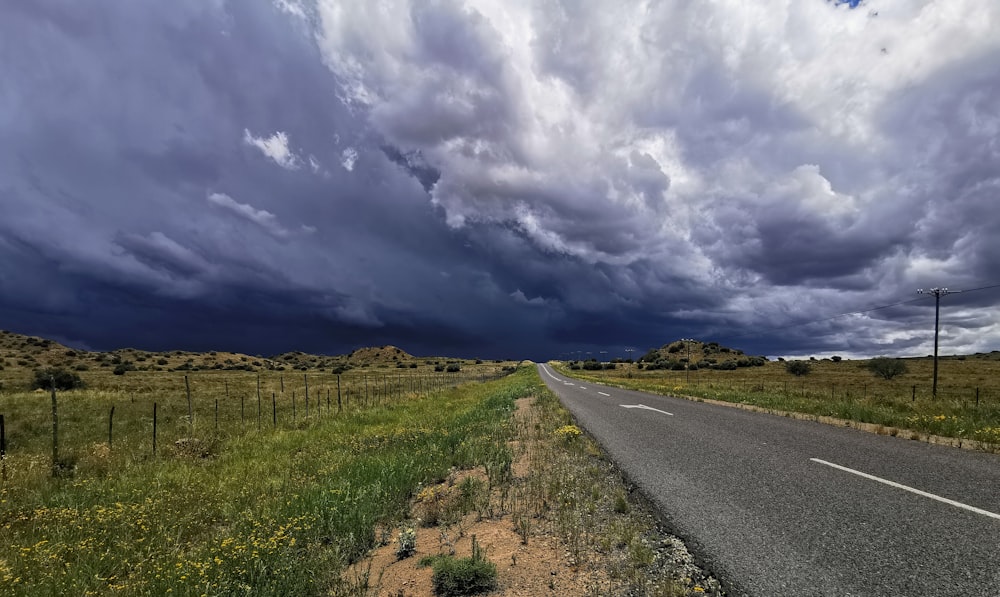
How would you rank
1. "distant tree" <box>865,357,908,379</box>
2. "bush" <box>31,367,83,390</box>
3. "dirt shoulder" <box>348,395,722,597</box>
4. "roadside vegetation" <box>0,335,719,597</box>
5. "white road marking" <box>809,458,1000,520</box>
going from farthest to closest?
"distant tree" <box>865,357,908,379</box>, "bush" <box>31,367,83,390</box>, "white road marking" <box>809,458,1000,520</box>, "roadside vegetation" <box>0,335,719,597</box>, "dirt shoulder" <box>348,395,722,597</box>

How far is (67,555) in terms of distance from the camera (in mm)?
6051

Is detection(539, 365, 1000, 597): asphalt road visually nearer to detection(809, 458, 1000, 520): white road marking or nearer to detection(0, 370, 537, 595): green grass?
detection(809, 458, 1000, 520): white road marking

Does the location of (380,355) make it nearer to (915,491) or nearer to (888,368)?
(888,368)

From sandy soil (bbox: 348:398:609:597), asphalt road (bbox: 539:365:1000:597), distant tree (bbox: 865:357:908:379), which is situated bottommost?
distant tree (bbox: 865:357:908:379)

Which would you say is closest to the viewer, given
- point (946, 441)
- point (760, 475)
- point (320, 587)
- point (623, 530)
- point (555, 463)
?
point (320, 587)

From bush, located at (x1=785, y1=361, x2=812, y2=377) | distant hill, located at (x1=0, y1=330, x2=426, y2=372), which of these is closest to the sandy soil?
distant hill, located at (x1=0, y1=330, x2=426, y2=372)

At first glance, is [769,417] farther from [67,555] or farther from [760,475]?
[67,555]

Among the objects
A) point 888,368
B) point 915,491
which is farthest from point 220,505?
point 888,368

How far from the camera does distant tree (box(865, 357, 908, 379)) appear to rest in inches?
2788

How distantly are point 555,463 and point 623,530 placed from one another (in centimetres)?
379

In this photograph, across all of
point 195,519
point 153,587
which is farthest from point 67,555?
point 153,587

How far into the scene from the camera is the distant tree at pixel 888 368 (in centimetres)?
7081

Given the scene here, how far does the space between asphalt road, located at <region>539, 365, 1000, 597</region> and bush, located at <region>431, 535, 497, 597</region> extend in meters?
2.11

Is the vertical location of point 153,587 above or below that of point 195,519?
above
